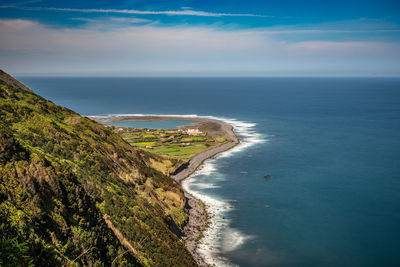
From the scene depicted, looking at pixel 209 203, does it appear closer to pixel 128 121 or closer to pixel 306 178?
pixel 306 178

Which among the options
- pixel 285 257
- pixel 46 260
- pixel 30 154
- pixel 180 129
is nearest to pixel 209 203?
pixel 285 257

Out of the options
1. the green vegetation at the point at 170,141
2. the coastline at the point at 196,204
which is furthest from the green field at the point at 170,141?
the coastline at the point at 196,204

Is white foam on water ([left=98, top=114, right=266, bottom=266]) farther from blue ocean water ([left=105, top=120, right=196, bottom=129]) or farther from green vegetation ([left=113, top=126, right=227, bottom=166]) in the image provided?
blue ocean water ([left=105, top=120, right=196, bottom=129])

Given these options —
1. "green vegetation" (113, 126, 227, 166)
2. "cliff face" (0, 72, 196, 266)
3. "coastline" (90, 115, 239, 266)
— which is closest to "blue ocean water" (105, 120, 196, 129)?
"coastline" (90, 115, 239, 266)

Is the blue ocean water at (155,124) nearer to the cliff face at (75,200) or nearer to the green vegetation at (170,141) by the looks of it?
the green vegetation at (170,141)

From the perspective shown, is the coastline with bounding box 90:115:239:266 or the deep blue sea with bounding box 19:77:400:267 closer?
the coastline with bounding box 90:115:239:266

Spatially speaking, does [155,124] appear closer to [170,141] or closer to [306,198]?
[170,141]

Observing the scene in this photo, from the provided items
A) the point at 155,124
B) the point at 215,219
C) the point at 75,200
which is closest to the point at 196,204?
the point at 215,219

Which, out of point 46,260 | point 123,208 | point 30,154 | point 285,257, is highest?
point 30,154
